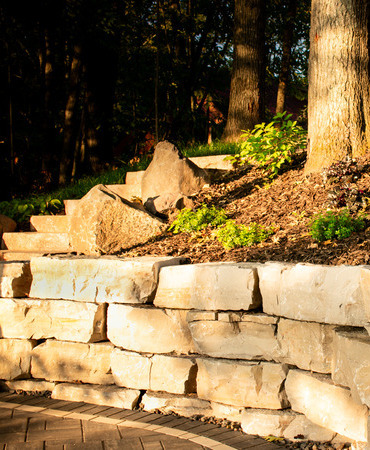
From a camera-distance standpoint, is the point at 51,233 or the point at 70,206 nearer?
the point at 51,233

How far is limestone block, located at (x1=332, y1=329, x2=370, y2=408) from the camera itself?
121 inches

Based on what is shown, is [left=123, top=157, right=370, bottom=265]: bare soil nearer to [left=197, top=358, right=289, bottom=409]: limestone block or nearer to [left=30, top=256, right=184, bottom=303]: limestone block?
[left=30, top=256, right=184, bottom=303]: limestone block

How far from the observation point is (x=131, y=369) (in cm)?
450

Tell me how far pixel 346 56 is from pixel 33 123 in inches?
347

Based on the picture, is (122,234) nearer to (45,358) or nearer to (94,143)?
(45,358)

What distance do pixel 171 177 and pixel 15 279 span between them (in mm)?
2178

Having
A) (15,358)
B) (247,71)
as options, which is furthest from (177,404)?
(247,71)

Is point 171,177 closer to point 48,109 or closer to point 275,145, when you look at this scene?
point 275,145

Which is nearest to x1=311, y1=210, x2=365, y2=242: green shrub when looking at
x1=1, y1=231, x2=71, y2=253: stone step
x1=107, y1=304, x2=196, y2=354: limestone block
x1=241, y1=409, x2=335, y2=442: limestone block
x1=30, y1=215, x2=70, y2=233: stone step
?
x1=107, y1=304, x2=196, y2=354: limestone block

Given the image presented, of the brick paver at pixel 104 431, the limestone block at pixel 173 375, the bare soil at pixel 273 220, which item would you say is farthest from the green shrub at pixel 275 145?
the brick paver at pixel 104 431

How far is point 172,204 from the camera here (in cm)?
616

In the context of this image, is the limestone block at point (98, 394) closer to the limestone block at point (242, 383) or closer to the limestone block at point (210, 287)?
the limestone block at point (242, 383)

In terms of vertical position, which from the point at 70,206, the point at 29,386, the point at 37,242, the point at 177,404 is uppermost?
the point at 70,206

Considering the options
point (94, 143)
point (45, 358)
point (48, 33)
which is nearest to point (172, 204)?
point (45, 358)
